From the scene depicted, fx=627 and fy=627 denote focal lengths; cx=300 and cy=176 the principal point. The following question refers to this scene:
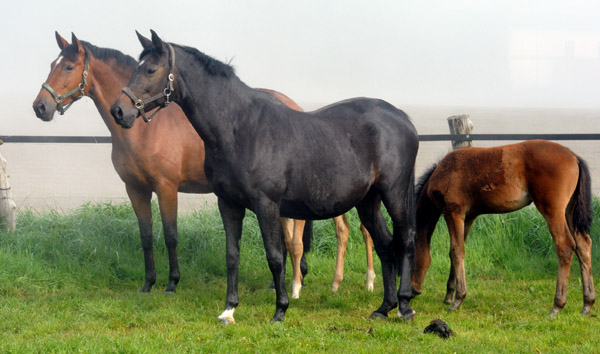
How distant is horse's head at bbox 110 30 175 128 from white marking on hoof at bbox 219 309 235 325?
6.17 ft

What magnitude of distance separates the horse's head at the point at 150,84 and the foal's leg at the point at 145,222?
82.7 inches

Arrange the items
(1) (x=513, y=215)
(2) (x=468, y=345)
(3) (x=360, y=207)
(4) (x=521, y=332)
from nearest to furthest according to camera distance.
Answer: (2) (x=468, y=345) → (4) (x=521, y=332) → (3) (x=360, y=207) → (1) (x=513, y=215)

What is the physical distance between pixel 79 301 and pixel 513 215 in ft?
19.5

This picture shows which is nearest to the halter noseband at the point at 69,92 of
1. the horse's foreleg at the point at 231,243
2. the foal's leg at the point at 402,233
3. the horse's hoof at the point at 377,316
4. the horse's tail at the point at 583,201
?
the horse's foreleg at the point at 231,243

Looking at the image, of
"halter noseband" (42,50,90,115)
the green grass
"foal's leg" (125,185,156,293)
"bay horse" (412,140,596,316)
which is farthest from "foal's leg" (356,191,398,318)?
"halter noseband" (42,50,90,115)

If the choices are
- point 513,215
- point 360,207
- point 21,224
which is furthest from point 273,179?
point 21,224

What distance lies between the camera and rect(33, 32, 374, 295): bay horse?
6941 mm

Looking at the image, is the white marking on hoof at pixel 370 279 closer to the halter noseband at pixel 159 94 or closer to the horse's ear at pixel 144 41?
the halter noseband at pixel 159 94

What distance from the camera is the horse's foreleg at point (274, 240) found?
5449 millimetres

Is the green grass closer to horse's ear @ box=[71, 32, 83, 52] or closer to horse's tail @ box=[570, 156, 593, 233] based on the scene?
horse's tail @ box=[570, 156, 593, 233]

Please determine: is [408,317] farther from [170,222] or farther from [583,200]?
[170,222]

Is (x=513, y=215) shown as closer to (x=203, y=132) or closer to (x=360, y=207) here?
(x=360, y=207)

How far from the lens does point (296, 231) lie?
713 centimetres

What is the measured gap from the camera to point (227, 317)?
5.68 meters
